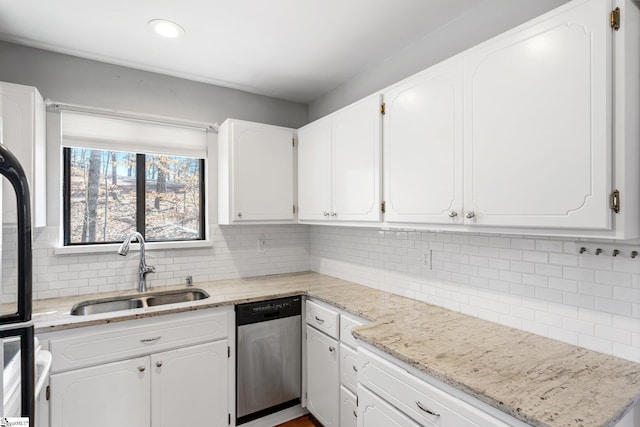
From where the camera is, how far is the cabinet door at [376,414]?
139 centimetres

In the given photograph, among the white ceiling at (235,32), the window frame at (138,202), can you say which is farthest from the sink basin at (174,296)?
the white ceiling at (235,32)

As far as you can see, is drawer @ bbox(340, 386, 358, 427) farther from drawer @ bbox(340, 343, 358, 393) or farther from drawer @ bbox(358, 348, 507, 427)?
drawer @ bbox(358, 348, 507, 427)

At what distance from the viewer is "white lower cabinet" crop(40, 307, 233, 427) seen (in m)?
1.79

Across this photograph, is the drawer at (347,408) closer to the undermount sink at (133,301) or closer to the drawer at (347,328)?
the drawer at (347,328)

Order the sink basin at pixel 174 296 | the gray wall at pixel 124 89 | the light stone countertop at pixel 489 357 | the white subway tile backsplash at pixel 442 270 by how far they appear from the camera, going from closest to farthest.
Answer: the light stone countertop at pixel 489 357, the white subway tile backsplash at pixel 442 270, the gray wall at pixel 124 89, the sink basin at pixel 174 296

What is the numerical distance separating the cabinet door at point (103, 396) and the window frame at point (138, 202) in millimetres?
934

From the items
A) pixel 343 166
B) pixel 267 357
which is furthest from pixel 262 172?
pixel 267 357

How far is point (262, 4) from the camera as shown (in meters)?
1.77

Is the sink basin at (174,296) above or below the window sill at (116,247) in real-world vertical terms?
below

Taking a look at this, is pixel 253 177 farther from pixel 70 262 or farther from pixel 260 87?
pixel 70 262

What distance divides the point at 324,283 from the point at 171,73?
6.69 ft

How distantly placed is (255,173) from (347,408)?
5.86 feet

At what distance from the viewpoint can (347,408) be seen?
2.02 meters

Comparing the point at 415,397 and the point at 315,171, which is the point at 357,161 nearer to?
the point at 315,171
